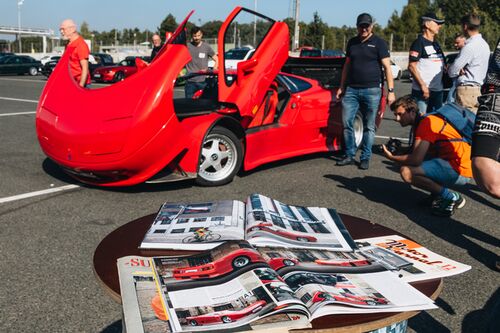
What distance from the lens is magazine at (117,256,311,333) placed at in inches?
48.9

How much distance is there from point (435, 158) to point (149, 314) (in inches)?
147

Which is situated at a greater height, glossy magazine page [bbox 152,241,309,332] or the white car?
the white car

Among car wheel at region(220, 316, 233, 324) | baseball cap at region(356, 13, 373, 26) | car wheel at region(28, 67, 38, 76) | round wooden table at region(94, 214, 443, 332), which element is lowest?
car wheel at region(28, 67, 38, 76)

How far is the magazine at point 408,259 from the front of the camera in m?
1.66

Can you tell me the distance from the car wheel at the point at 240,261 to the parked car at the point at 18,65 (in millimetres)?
29889

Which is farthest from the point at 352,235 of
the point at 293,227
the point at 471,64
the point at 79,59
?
the point at 79,59

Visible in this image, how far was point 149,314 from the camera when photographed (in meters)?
1.29

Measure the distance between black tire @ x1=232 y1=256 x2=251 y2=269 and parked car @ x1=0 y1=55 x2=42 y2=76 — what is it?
2989 centimetres

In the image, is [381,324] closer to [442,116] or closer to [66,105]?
[442,116]

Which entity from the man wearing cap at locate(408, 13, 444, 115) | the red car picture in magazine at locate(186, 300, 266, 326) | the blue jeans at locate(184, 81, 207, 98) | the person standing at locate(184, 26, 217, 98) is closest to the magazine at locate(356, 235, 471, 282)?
the red car picture in magazine at locate(186, 300, 266, 326)

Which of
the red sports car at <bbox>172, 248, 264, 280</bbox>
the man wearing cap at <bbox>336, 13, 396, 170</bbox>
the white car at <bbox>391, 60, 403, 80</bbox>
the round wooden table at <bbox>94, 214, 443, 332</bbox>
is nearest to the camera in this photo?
the round wooden table at <bbox>94, 214, 443, 332</bbox>

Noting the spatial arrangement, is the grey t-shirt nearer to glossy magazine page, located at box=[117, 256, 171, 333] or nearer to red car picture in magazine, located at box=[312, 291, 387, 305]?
glossy magazine page, located at box=[117, 256, 171, 333]

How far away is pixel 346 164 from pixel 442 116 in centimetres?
213

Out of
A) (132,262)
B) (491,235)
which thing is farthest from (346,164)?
(132,262)
